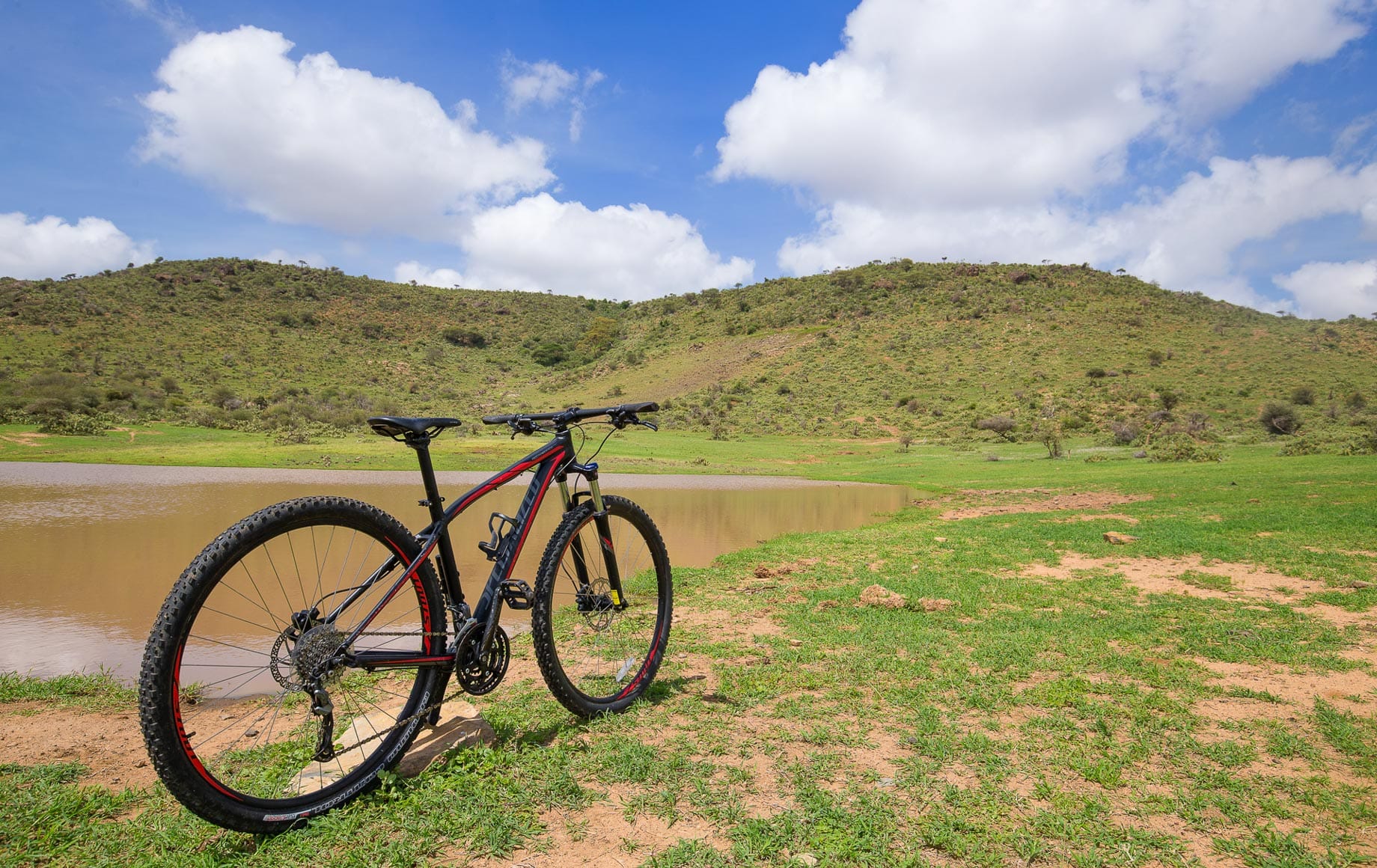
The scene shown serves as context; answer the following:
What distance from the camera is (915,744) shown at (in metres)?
4.35

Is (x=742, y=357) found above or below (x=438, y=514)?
above

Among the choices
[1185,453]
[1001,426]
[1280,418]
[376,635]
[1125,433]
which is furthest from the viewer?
[1001,426]

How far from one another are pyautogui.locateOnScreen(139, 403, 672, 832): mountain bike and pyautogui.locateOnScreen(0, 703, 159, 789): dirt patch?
0.40 meters

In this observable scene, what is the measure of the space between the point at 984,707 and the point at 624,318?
109 meters

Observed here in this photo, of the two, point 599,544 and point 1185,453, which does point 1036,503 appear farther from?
point 599,544

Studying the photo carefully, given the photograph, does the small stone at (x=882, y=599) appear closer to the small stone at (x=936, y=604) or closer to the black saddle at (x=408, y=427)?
the small stone at (x=936, y=604)

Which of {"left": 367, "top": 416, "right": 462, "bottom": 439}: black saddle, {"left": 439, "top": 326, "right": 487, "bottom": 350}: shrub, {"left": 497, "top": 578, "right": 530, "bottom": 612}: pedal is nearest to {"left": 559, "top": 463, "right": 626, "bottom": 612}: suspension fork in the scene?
{"left": 497, "top": 578, "right": 530, "bottom": 612}: pedal

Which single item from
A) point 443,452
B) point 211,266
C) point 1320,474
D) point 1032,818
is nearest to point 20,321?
point 211,266

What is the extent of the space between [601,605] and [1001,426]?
45.1 metres

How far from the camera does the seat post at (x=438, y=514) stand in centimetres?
386

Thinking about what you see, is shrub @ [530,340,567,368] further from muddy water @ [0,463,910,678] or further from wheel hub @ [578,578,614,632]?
wheel hub @ [578,578,614,632]

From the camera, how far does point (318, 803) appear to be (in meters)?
3.29

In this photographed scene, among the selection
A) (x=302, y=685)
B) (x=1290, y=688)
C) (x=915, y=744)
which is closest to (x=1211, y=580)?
(x=1290, y=688)

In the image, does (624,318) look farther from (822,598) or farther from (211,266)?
(822,598)
